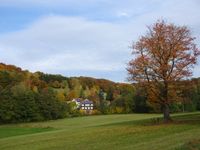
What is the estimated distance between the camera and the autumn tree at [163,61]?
43625 millimetres

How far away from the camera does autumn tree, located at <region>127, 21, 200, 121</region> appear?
43625 mm

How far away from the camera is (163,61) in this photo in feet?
145

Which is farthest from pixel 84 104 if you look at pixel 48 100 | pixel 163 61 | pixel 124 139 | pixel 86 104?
pixel 124 139

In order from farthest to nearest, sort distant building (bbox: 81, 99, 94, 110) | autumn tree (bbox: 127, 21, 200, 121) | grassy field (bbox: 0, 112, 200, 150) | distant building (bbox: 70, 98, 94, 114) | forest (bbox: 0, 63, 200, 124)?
distant building (bbox: 81, 99, 94, 110)
distant building (bbox: 70, 98, 94, 114)
forest (bbox: 0, 63, 200, 124)
autumn tree (bbox: 127, 21, 200, 121)
grassy field (bbox: 0, 112, 200, 150)

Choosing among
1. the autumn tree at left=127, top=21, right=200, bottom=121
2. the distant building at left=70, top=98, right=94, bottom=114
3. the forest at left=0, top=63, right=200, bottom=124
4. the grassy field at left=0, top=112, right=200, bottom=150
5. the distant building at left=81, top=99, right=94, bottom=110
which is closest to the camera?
the grassy field at left=0, top=112, right=200, bottom=150

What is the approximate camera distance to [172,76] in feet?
144

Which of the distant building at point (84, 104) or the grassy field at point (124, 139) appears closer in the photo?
A: the grassy field at point (124, 139)

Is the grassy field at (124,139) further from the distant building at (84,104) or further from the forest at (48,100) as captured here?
the distant building at (84,104)

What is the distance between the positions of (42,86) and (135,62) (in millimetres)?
106757

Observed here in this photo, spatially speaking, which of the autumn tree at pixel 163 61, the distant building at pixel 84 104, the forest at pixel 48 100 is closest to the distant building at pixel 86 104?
the distant building at pixel 84 104

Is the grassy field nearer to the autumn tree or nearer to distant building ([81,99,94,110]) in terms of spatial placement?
the autumn tree

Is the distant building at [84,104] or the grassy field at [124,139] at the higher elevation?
the distant building at [84,104]

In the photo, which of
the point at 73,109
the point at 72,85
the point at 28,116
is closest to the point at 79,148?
the point at 28,116

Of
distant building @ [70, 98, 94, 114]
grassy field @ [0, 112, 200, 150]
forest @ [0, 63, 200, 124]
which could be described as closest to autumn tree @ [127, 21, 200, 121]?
grassy field @ [0, 112, 200, 150]
